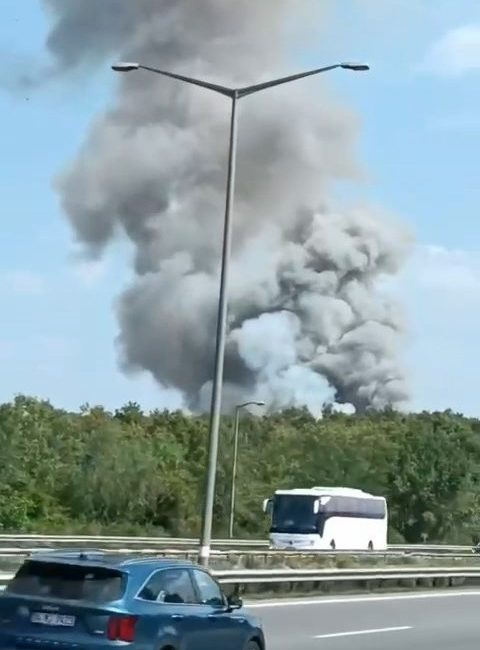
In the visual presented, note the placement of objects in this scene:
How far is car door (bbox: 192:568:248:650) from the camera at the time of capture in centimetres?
1497

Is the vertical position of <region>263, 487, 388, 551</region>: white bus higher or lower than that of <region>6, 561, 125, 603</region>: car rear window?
higher

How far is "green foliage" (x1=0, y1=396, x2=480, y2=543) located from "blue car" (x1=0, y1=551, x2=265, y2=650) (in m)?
64.1

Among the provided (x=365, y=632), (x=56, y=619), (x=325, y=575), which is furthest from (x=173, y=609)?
(x=325, y=575)

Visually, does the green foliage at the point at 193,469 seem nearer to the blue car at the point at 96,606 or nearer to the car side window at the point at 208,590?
the car side window at the point at 208,590

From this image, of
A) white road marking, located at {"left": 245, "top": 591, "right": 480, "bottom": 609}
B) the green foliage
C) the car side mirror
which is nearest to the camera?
the car side mirror

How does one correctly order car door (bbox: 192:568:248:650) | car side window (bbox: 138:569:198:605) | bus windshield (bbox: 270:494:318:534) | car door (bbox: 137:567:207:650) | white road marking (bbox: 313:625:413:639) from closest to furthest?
1. car door (bbox: 137:567:207:650)
2. car side window (bbox: 138:569:198:605)
3. car door (bbox: 192:568:248:650)
4. white road marking (bbox: 313:625:413:639)
5. bus windshield (bbox: 270:494:318:534)

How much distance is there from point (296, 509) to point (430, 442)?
3916cm

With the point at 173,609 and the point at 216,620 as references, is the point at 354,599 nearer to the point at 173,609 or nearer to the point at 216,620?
the point at 216,620

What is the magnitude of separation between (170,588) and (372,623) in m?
13.3

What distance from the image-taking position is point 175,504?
90.4m

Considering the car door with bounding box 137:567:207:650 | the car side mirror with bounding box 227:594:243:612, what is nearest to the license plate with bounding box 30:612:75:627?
the car door with bounding box 137:567:207:650

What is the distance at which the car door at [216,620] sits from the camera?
15.0 meters

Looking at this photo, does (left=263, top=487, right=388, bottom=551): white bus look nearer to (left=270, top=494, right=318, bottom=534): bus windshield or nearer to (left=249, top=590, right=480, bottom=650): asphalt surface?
(left=270, top=494, right=318, bottom=534): bus windshield

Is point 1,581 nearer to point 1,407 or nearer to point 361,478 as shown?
point 1,407
